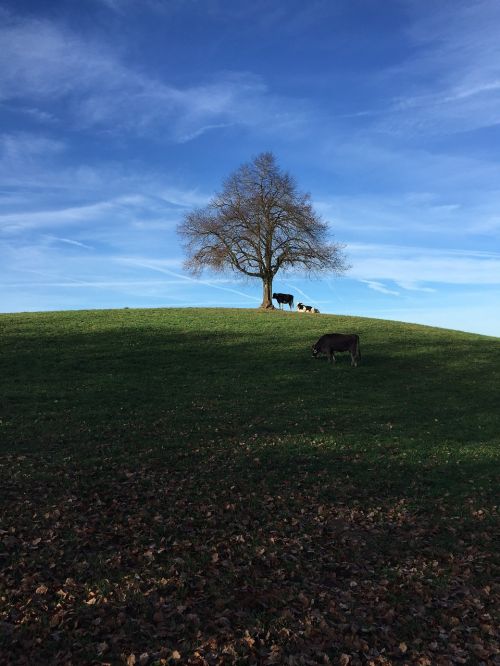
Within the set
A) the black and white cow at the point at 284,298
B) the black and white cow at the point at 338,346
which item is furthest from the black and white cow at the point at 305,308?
the black and white cow at the point at 338,346

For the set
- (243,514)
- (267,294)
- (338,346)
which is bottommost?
(243,514)

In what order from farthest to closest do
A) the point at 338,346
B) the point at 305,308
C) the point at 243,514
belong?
1. the point at 305,308
2. the point at 338,346
3. the point at 243,514

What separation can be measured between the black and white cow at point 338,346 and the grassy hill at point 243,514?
267 cm

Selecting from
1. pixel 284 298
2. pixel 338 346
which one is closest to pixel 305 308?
pixel 284 298

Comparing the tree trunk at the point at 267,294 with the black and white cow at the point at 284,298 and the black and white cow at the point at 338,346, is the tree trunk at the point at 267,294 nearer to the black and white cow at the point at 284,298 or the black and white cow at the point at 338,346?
the black and white cow at the point at 284,298

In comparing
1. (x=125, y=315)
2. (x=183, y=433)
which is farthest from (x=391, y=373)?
(x=125, y=315)

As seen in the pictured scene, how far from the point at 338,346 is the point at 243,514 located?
20745 mm

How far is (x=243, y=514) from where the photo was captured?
1309cm

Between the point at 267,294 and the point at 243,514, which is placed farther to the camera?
the point at 267,294

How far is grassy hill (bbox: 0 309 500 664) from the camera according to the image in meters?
8.56

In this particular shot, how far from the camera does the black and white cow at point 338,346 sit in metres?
32.2

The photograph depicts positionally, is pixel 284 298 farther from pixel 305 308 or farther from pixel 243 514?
pixel 243 514

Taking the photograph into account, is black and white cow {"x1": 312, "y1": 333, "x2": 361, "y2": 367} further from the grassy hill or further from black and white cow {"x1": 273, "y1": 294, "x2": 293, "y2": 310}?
black and white cow {"x1": 273, "y1": 294, "x2": 293, "y2": 310}

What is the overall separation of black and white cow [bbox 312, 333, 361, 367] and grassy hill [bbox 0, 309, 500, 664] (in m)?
2.67
